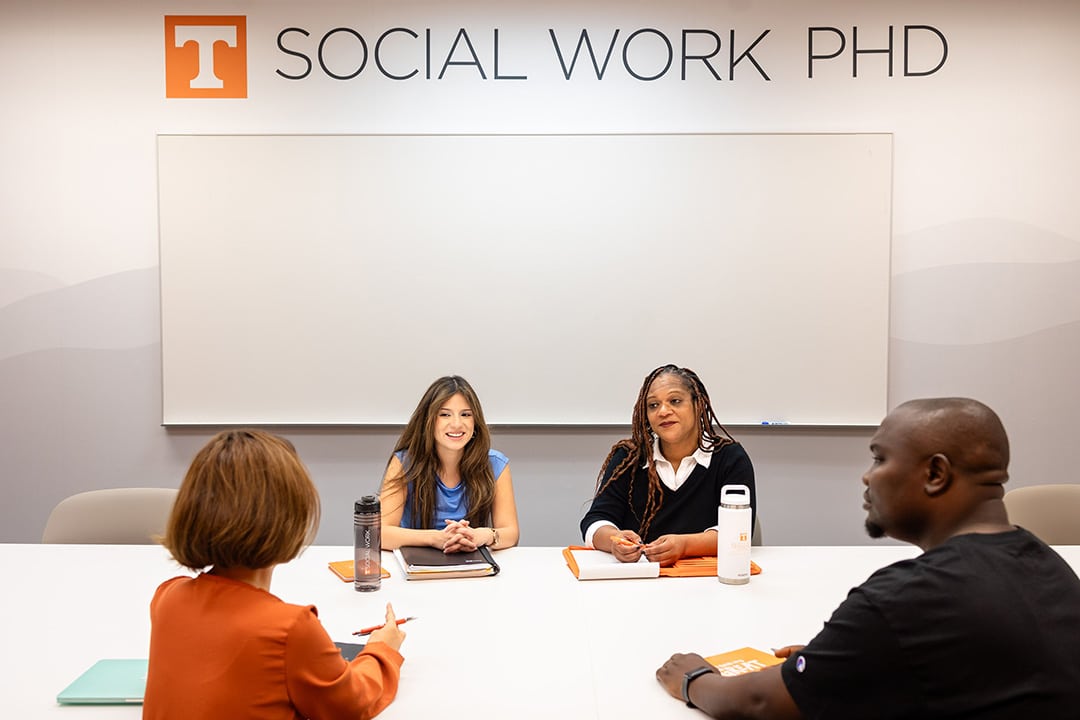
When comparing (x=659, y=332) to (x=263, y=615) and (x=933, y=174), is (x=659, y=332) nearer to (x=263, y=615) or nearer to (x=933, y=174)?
(x=933, y=174)

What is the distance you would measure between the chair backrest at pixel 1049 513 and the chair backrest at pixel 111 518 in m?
2.82

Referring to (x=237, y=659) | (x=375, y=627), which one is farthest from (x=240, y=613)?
(x=375, y=627)

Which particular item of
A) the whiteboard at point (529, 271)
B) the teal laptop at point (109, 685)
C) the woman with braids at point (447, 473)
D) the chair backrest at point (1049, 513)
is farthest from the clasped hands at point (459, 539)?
the chair backrest at point (1049, 513)

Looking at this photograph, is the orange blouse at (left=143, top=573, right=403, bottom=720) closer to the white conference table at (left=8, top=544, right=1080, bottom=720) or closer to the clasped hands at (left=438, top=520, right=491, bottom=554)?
the white conference table at (left=8, top=544, right=1080, bottom=720)

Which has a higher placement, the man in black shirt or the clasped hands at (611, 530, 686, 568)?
the man in black shirt

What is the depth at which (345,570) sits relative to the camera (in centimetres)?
231

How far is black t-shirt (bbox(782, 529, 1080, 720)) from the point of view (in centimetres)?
119

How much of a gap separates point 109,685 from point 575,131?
2.97 metres

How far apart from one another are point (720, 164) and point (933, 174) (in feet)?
3.19

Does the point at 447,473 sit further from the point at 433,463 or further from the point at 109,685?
the point at 109,685

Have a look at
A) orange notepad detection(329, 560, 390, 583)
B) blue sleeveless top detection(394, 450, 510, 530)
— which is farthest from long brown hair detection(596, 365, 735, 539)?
orange notepad detection(329, 560, 390, 583)

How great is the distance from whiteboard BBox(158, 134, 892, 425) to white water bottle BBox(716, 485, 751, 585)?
169cm

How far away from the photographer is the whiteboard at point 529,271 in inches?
152

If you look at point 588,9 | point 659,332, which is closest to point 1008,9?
point 588,9
